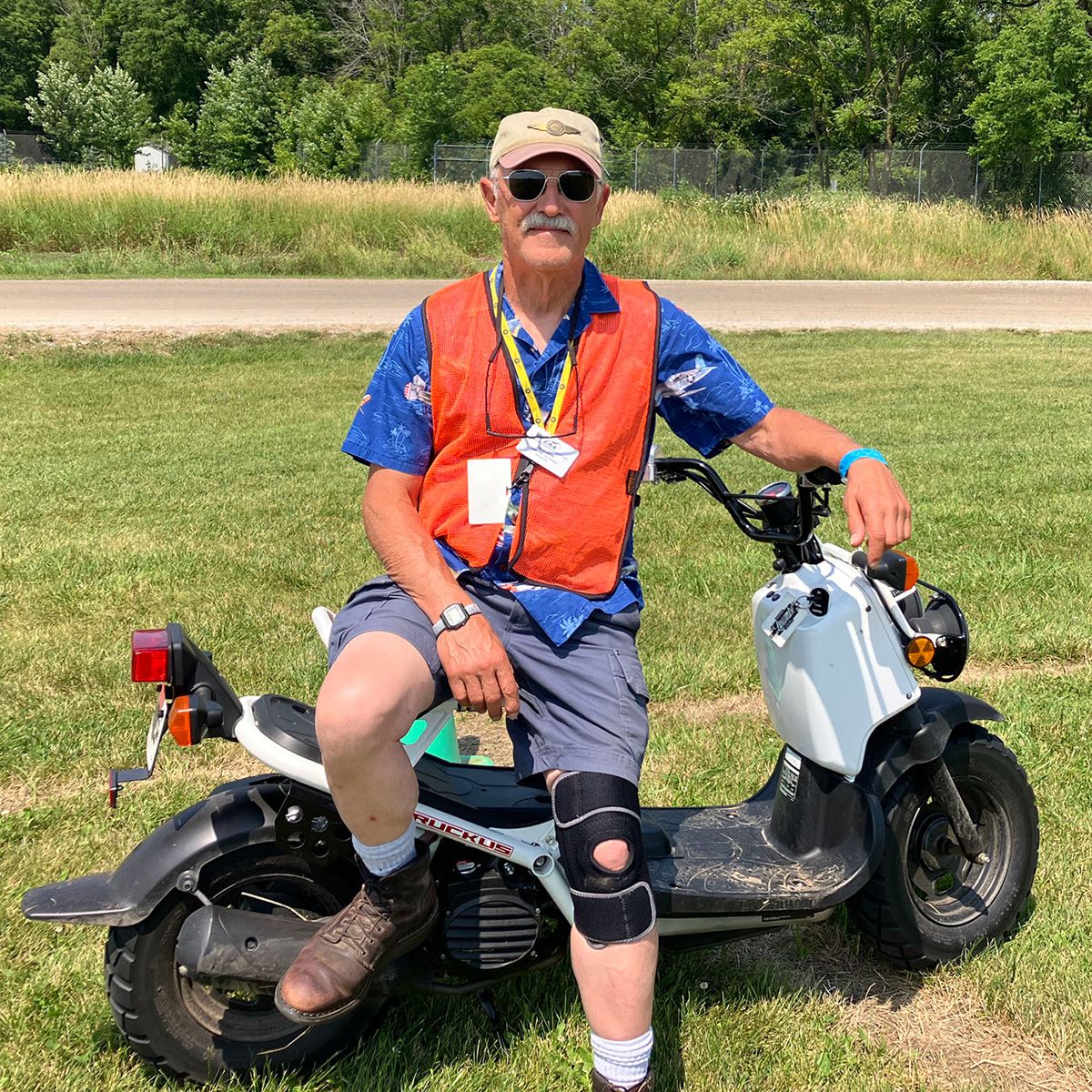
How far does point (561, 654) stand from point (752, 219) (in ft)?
74.3

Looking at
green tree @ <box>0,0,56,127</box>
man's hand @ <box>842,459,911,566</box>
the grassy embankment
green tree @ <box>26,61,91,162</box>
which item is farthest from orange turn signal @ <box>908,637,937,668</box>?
green tree @ <box>0,0,56,127</box>

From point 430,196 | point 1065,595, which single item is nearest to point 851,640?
point 1065,595

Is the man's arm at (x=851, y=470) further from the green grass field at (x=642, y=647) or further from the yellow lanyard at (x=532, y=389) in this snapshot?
the green grass field at (x=642, y=647)

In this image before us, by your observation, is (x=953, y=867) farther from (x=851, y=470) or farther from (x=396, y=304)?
(x=396, y=304)

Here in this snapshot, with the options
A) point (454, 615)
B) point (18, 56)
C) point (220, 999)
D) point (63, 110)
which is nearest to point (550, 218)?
point (454, 615)

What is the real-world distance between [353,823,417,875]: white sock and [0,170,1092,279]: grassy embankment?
60.6ft

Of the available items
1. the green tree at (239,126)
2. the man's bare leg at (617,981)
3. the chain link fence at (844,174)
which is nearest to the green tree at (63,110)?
the green tree at (239,126)

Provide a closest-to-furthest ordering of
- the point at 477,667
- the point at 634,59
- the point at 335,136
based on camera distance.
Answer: the point at 477,667, the point at 335,136, the point at 634,59

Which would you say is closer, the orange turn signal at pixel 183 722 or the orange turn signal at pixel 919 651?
the orange turn signal at pixel 183 722

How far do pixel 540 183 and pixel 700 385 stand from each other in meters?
0.58

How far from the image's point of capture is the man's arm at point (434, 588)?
2.28 metres

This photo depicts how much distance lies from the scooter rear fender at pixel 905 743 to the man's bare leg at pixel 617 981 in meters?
0.75

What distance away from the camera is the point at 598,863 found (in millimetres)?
2262

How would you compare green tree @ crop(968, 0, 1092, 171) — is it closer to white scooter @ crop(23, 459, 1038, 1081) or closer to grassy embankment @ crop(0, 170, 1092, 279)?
grassy embankment @ crop(0, 170, 1092, 279)
